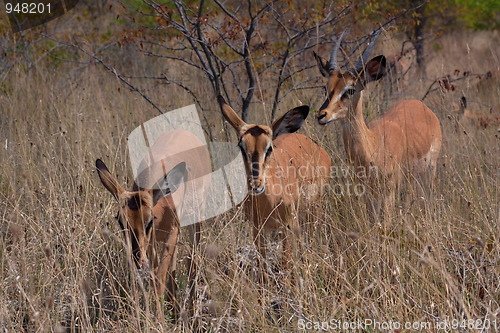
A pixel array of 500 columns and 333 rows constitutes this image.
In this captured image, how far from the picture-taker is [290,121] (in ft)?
13.3

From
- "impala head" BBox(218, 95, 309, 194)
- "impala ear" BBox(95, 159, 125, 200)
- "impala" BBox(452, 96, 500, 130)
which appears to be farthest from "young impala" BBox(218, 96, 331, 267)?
"impala" BBox(452, 96, 500, 130)

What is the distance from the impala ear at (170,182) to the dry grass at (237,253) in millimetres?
434

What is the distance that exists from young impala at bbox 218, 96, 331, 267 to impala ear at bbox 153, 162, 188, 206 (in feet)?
1.44

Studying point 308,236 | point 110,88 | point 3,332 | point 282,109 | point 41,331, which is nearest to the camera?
point 41,331

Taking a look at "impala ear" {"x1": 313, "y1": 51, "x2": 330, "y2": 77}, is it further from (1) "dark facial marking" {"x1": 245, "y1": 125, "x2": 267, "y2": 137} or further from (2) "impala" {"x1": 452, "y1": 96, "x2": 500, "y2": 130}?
(2) "impala" {"x1": 452, "y1": 96, "x2": 500, "y2": 130}

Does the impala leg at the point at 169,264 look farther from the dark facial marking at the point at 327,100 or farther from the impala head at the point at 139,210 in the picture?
the dark facial marking at the point at 327,100

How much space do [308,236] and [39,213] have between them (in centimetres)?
218

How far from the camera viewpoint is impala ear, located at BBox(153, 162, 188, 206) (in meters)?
3.77

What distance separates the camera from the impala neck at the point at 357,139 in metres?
4.63

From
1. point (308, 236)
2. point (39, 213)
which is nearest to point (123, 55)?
point (39, 213)

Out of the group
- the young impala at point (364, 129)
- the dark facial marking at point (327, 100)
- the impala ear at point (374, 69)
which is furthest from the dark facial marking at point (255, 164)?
the impala ear at point (374, 69)

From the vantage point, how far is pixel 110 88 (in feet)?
28.1

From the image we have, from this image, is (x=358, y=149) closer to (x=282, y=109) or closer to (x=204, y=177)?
(x=204, y=177)

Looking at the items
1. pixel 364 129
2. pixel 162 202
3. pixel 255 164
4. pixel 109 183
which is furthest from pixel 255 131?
pixel 364 129
